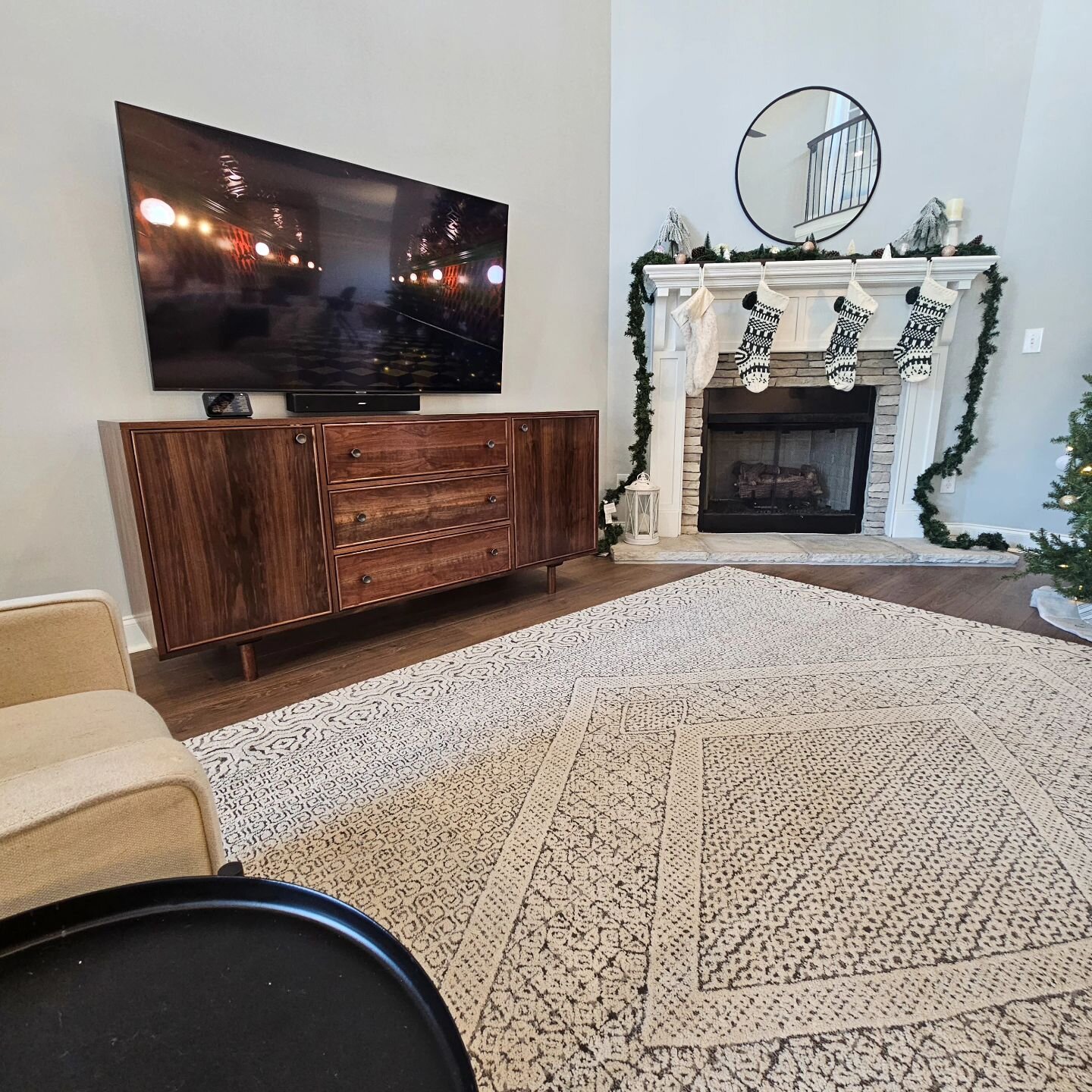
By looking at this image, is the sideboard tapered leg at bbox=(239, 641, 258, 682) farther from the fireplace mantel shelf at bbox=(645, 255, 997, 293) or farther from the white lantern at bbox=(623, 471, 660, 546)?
the fireplace mantel shelf at bbox=(645, 255, 997, 293)

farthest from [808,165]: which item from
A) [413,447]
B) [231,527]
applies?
[231,527]

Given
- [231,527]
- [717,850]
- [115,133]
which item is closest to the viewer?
[717,850]

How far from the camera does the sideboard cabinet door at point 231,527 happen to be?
1621mm

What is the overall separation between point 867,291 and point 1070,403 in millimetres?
1245

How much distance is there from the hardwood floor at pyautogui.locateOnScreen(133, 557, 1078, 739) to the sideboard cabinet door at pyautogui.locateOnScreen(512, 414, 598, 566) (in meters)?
0.26

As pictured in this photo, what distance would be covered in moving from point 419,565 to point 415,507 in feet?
0.76

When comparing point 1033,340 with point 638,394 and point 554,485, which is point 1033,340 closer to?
point 638,394

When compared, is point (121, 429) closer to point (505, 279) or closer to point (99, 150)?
point (99, 150)

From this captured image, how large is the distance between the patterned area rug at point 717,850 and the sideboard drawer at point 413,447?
741 millimetres

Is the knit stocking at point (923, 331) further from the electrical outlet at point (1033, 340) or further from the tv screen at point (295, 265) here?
the tv screen at point (295, 265)

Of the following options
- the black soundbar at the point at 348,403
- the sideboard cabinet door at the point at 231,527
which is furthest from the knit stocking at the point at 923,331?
the sideboard cabinet door at the point at 231,527

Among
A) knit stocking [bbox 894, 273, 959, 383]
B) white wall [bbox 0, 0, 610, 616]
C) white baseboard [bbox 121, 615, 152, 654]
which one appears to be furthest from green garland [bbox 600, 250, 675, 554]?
white baseboard [bbox 121, 615, 152, 654]

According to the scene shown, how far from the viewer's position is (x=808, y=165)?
11.1 ft

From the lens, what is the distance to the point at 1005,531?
11.3 feet
